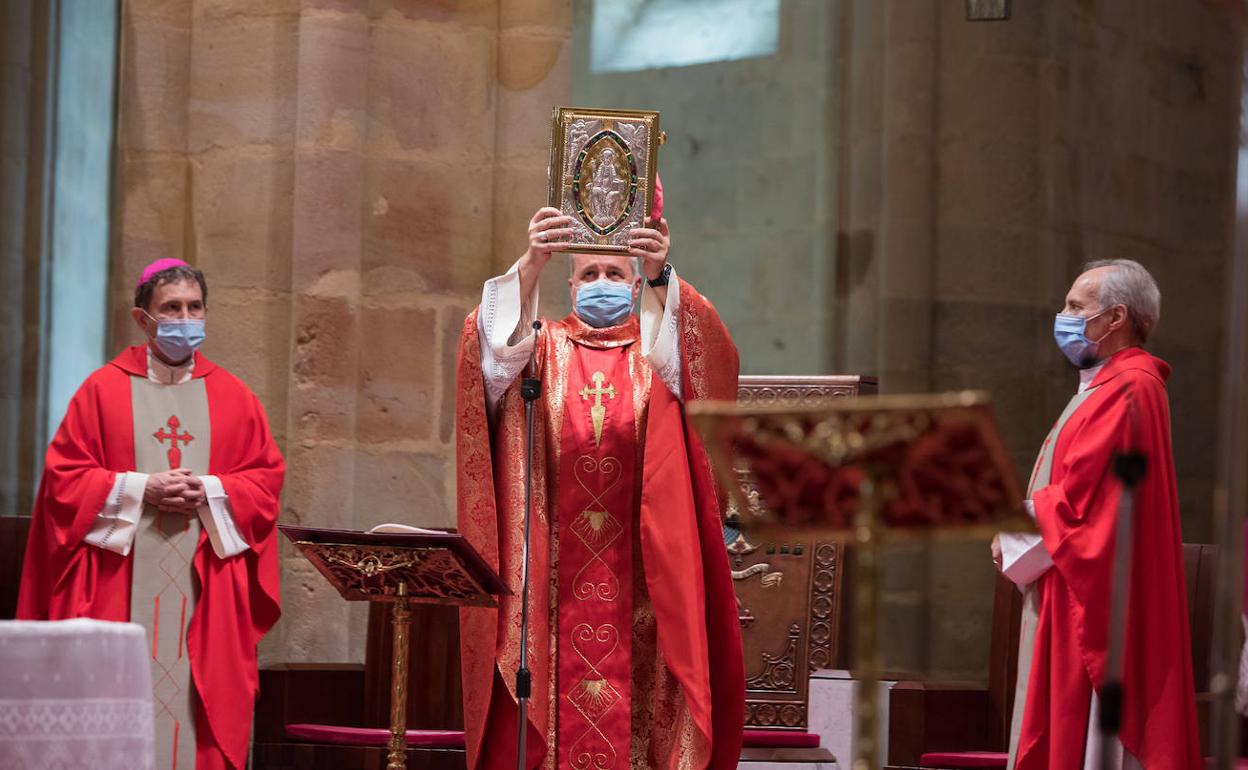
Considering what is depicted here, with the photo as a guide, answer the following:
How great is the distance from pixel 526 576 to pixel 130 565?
5.56ft

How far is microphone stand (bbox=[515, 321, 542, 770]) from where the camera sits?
5.50m

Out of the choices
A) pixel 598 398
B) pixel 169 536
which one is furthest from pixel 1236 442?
pixel 169 536

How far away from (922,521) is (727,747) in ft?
7.41

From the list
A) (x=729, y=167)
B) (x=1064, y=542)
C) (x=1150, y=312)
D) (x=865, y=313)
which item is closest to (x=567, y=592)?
(x=1064, y=542)

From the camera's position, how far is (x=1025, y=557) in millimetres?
6020

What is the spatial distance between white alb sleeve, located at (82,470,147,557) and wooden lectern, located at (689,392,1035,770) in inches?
132

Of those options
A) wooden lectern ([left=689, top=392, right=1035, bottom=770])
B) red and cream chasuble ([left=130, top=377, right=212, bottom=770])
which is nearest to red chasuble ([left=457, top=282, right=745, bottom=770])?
red and cream chasuble ([left=130, top=377, right=212, bottom=770])

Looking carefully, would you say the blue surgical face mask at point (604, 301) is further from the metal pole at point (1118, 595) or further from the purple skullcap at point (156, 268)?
the metal pole at point (1118, 595)

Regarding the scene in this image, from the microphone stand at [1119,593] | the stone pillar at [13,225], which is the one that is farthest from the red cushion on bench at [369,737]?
the microphone stand at [1119,593]

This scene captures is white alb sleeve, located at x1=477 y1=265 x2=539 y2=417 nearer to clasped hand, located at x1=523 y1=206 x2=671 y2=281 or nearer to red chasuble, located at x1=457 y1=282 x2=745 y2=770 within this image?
red chasuble, located at x1=457 y1=282 x2=745 y2=770

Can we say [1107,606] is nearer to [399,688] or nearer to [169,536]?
[399,688]

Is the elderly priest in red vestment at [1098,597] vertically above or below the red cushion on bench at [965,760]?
above

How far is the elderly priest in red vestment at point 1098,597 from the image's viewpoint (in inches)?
228

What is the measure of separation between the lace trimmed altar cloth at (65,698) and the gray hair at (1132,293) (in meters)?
3.49
